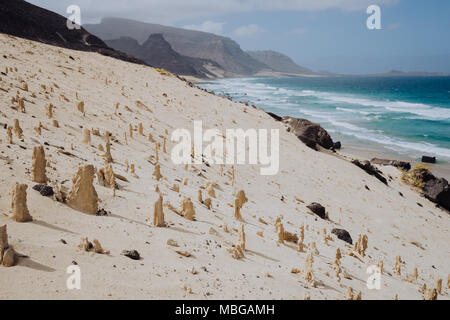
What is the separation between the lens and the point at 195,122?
1873 cm

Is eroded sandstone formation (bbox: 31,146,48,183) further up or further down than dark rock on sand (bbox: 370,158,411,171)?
further up

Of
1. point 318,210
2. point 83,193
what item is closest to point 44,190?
point 83,193

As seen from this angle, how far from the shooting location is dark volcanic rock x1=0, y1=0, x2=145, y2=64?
94.6ft

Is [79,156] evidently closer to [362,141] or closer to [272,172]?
[272,172]

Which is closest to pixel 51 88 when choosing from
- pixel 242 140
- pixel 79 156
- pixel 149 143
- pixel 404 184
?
pixel 149 143

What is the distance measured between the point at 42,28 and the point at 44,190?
110ft

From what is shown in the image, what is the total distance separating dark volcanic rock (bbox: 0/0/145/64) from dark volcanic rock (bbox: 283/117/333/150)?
72.2ft
